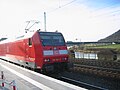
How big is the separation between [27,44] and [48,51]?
232 centimetres

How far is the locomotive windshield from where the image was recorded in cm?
1533

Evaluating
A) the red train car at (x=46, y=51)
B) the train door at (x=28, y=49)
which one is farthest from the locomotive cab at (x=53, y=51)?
the train door at (x=28, y=49)

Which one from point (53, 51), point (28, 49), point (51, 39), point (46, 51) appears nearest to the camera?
point (46, 51)

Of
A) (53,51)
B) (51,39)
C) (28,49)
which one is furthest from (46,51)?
(28,49)

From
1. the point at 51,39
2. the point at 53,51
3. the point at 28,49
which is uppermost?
the point at 51,39

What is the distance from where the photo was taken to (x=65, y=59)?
15742 millimetres

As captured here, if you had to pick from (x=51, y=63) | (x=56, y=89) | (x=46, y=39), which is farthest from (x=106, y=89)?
(x=46, y=39)

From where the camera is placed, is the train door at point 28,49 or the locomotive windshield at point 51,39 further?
the train door at point 28,49

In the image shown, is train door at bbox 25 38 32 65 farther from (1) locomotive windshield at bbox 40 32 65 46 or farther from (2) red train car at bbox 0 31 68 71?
(1) locomotive windshield at bbox 40 32 65 46

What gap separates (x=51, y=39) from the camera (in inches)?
618

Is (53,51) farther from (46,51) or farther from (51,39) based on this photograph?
(51,39)

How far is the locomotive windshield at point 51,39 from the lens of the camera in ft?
50.3

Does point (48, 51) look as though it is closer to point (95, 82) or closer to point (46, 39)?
point (46, 39)

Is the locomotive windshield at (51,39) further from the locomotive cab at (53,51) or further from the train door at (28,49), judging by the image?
the train door at (28,49)
